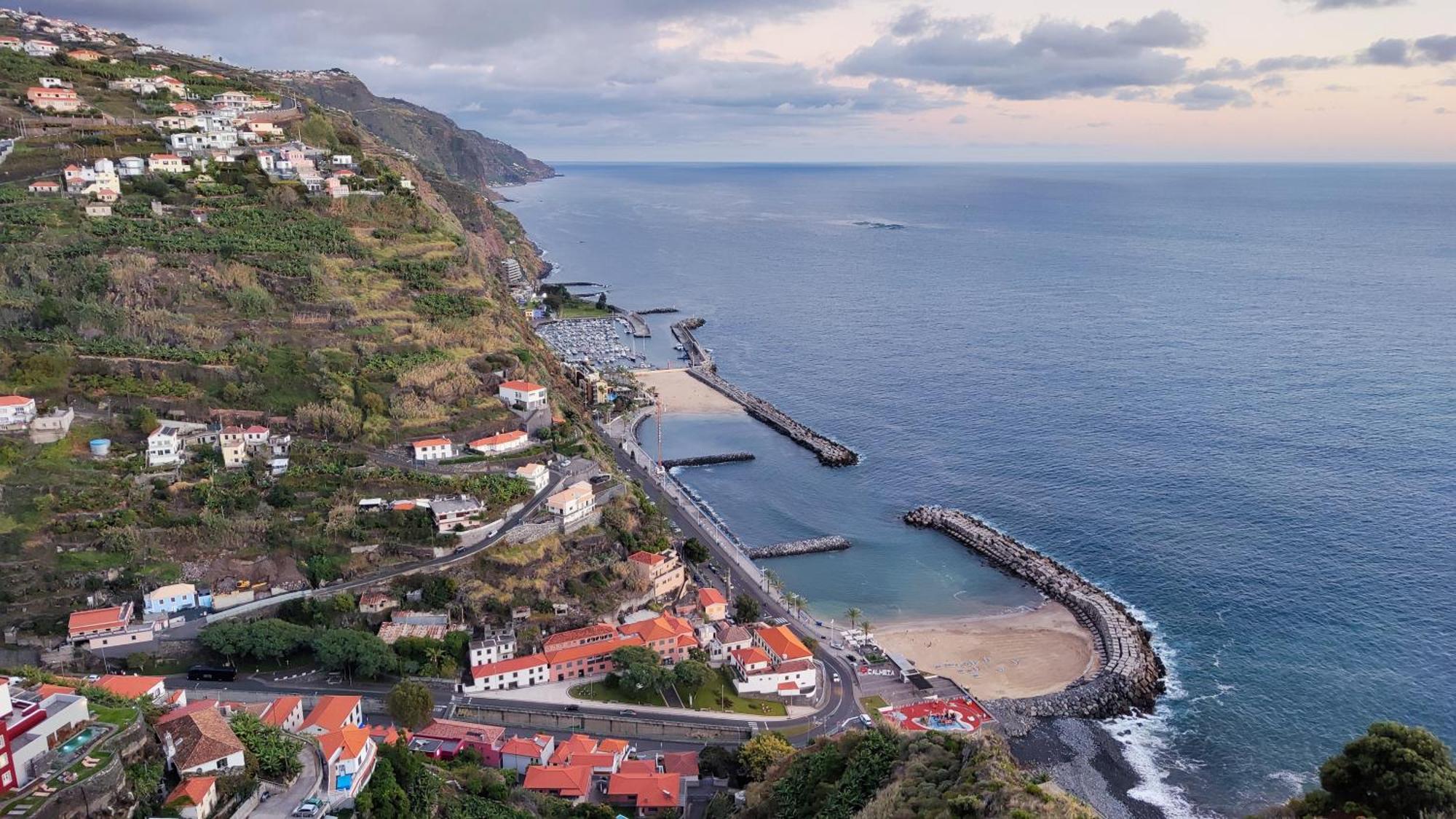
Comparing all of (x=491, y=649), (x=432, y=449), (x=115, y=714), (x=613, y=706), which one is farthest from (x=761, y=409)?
(x=115, y=714)

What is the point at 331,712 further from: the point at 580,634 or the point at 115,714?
the point at 580,634

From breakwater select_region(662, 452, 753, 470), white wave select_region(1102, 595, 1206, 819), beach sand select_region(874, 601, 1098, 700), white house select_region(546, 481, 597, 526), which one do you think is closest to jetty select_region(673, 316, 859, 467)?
breakwater select_region(662, 452, 753, 470)

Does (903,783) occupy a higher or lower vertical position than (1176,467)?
higher

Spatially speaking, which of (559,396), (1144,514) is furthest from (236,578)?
(1144,514)

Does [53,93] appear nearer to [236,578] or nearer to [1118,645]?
[236,578]

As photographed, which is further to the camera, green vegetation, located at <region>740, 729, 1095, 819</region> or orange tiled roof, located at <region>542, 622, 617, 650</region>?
orange tiled roof, located at <region>542, 622, 617, 650</region>

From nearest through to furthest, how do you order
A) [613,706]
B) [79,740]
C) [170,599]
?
[79,740] → [613,706] → [170,599]

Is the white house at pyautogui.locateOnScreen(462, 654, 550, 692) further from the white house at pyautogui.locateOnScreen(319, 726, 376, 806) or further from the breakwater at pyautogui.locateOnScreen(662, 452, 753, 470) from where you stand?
the breakwater at pyautogui.locateOnScreen(662, 452, 753, 470)
